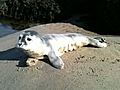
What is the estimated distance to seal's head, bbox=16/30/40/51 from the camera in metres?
6.45

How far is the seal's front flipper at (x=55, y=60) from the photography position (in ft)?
21.6

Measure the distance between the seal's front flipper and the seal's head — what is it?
38 centimetres

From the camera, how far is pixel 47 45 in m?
6.95

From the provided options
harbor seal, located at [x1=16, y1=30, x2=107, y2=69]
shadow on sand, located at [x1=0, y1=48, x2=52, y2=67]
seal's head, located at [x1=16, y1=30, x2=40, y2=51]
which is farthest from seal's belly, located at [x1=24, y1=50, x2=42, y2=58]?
shadow on sand, located at [x1=0, y1=48, x2=52, y2=67]

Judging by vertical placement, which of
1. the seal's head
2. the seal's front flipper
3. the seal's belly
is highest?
the seal's head

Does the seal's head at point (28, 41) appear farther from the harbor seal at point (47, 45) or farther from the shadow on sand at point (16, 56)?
the shadow on sand at point (16, 56)

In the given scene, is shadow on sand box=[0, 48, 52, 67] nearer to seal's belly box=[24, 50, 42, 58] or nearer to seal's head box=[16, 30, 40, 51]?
seal's belly box=[24, 50, 42, 58]

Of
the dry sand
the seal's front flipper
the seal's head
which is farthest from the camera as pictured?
the seal's front flipper

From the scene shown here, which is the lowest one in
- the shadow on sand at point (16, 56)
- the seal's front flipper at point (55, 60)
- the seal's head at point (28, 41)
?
the shadow on sand at point (16, 56)

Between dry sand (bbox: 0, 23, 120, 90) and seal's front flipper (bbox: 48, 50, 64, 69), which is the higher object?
seal's front flipper (bbox: 48, 50, 64, 69)

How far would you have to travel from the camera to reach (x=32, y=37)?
6.62 meters

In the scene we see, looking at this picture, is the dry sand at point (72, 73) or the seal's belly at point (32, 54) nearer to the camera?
the dry sand at point (72, 73)

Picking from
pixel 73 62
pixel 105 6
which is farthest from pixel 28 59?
pixel 105 6

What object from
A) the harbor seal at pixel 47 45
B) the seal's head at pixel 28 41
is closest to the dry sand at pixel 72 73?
the harbor seal at pixel 47 45
